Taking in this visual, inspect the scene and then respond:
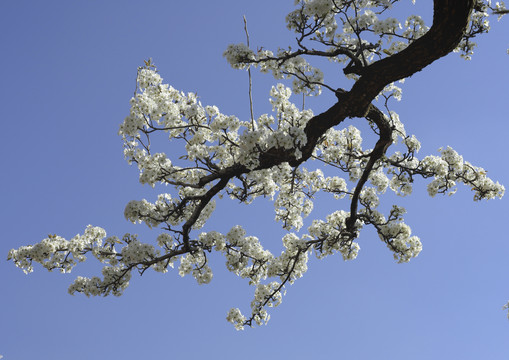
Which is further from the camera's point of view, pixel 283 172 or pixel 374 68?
pixel 283 172

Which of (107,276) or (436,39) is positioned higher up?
(436,39)

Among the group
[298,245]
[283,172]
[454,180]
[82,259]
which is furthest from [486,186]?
[82,259]

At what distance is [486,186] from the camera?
11.1 meters

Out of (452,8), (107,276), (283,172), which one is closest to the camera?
(452,8)

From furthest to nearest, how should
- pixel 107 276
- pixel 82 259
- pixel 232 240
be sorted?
1. pixel 82 259
2. pixel 232 240
3. pixel 107 276

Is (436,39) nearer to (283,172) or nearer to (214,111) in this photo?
(283,172)

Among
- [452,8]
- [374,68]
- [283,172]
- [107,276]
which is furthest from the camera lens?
[107,276]

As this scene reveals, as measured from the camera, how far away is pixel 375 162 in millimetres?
10695

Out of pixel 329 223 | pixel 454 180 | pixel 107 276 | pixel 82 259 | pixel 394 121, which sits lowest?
pixel 107 276

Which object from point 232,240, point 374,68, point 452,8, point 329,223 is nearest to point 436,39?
point 452,8

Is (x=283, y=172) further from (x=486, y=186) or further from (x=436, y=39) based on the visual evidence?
(x=486, y=186)

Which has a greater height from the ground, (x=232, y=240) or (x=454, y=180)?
(x=454, y=180)

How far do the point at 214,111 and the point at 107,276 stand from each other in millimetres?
3676

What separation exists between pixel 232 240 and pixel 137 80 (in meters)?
3.64
